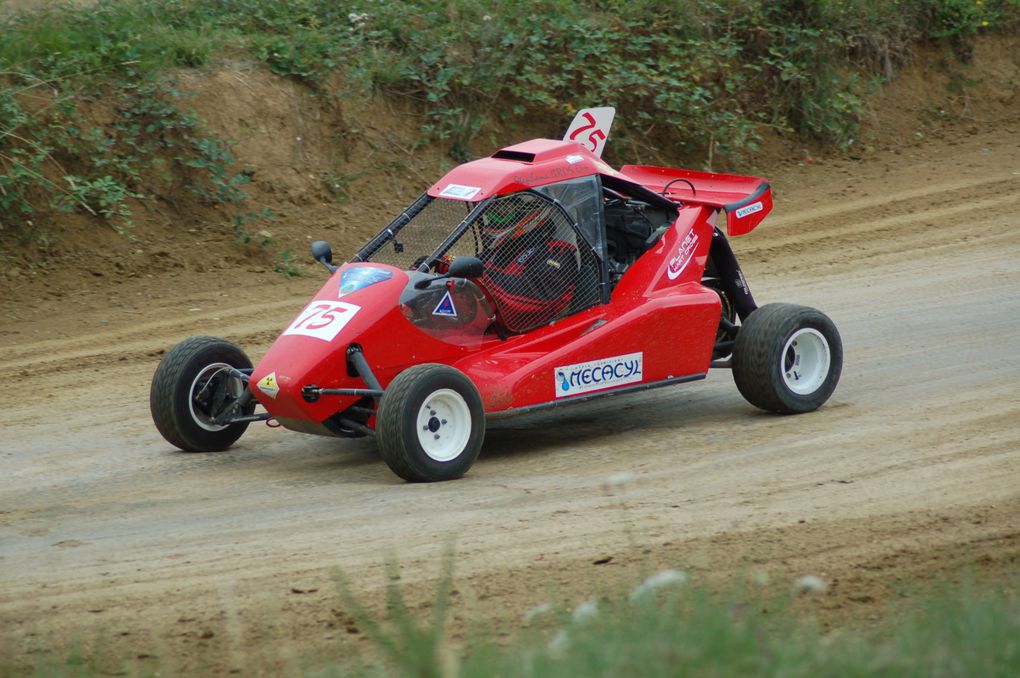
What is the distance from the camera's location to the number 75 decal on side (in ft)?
24.0

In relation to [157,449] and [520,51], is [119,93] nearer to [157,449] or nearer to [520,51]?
[520,51]

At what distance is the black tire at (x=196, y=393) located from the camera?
7762 millimetres

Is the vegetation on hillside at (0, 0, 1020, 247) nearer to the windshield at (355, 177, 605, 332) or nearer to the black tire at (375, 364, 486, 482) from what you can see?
the windshield at (355, 177, 605, 332)

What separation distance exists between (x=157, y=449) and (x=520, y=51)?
335 inches

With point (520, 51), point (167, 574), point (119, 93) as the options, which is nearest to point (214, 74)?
point (119, 93)

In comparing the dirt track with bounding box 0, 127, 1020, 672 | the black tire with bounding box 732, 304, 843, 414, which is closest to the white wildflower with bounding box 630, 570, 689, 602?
the dirt track with bounding box 0, 127, 1020, 672

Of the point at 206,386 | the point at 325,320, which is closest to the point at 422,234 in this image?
the point at 325,320

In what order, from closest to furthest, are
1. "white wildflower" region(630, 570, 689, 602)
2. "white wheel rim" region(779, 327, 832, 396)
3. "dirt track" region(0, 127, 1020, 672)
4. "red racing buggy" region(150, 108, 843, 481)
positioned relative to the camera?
"white wildflower" region(630, 570, 689, 602) → "dirt track" region(0, 127, 1020, 672) → "red racing buggy" region(150, 108, 843, 481) → "white wheel rim" region(779, 327, 832, 396)

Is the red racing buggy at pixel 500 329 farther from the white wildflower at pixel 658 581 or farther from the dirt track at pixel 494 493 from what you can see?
the white wildflower at pixel 658 581

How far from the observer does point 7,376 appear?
989cm

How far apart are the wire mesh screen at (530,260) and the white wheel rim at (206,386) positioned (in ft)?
4.97

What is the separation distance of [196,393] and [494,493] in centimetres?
210

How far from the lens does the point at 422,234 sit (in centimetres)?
792

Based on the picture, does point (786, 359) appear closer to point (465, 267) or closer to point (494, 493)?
point (465, 267)
